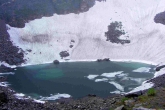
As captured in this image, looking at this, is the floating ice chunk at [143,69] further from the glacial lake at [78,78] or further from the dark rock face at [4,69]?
the dark rock face at [4,69]

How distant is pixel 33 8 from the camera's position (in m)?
96.3

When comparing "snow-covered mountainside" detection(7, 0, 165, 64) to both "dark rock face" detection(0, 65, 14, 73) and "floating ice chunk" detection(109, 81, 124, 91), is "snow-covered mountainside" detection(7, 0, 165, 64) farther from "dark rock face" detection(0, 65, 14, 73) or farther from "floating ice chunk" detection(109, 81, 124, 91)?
"floating ice chunk" detection(109, 81, 124, 91)

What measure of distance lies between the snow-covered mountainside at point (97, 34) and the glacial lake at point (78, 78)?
258 inches

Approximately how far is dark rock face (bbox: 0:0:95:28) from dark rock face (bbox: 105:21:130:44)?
12905 millimetres

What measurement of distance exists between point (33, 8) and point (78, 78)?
44.4 m

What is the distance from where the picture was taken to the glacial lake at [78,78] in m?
51.2

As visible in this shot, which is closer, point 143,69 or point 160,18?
point 143,69

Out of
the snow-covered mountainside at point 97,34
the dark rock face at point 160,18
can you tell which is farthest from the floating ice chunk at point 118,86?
the dark rock face at point 160,18

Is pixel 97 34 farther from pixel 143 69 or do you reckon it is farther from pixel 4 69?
pixel 4 69

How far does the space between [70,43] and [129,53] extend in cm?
1780

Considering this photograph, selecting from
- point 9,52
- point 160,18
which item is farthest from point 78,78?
point 160,18

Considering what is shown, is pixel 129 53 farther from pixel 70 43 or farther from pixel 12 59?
pixel 12 59

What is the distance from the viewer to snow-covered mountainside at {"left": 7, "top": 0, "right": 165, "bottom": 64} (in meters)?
80.5

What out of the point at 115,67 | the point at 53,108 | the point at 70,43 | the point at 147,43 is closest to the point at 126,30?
the point at 147,43
